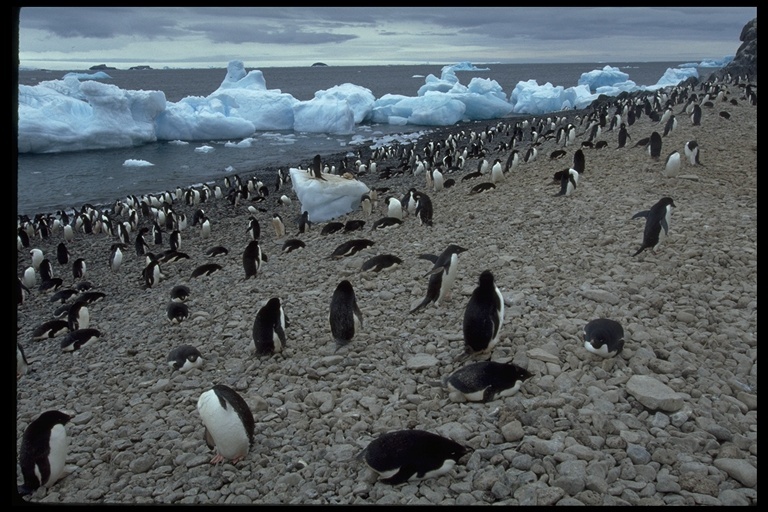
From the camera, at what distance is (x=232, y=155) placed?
93.2ft

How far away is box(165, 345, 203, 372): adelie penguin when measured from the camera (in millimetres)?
4980

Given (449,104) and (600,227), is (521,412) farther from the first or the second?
(449,104)

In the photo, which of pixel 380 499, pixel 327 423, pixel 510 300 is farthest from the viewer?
pixel 510 300

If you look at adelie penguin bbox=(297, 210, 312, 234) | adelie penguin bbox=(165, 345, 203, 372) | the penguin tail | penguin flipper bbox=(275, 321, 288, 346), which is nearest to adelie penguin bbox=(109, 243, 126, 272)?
adelie penguin bbox=(297, 210, 312, 234)

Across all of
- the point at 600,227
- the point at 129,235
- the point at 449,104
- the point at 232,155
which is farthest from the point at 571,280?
the point at 449,104

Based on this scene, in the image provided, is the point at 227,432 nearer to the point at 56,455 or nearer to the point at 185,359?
the point at 56,455

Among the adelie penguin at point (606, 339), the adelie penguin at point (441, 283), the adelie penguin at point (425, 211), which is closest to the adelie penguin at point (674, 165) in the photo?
the adelie penguin at point (425, 211)

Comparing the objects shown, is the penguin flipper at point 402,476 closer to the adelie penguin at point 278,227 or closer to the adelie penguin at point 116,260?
the adelie penguin at point 278,227

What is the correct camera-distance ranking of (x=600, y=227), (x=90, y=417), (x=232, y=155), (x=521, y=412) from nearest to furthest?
(x=521, y=412) → (x=90, y=417) → (x=600, y=227) → (x=232, y=155)

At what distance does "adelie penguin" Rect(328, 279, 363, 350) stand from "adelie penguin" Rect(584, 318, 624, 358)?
1.91m

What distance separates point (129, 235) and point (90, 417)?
36.2ft

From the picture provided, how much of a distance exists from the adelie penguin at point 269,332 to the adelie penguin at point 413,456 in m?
2.19

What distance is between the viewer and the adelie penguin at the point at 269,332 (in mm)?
4883

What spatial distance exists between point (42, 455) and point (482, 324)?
113 inches
